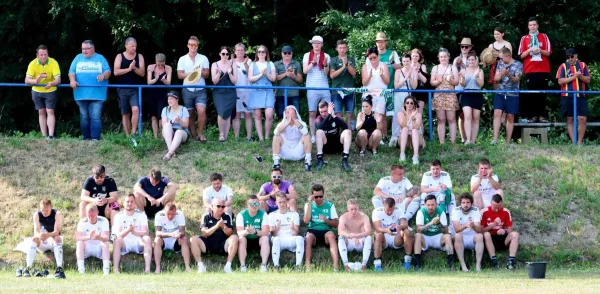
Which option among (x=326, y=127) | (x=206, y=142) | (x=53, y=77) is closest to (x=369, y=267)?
(x=326, y=127)

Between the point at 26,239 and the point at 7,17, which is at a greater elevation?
the point at 7,17

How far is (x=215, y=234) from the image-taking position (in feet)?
63.9

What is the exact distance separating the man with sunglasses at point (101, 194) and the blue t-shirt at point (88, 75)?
8.56 feet

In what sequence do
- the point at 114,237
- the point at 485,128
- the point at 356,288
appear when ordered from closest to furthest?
the point at 356,288 < the point at 114,237 < the point at 485,128

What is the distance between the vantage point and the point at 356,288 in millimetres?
16141

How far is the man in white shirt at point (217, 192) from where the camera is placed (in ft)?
65.5

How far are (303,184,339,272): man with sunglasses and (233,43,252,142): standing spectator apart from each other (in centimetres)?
335

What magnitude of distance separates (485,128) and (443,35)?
6.91ft

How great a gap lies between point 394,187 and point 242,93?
3801 mm

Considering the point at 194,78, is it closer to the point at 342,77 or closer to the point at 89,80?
the point at 89,80

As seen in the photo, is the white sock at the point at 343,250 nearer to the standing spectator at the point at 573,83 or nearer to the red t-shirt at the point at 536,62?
the standing spectator at the point at 573,83

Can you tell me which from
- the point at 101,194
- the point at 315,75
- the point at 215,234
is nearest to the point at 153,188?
the point at 101,194

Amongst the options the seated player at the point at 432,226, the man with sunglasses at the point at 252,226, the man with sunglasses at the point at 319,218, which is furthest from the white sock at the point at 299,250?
the seated player at the point at 432,226

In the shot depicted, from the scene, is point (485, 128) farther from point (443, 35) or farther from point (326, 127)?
point (326, 127)
